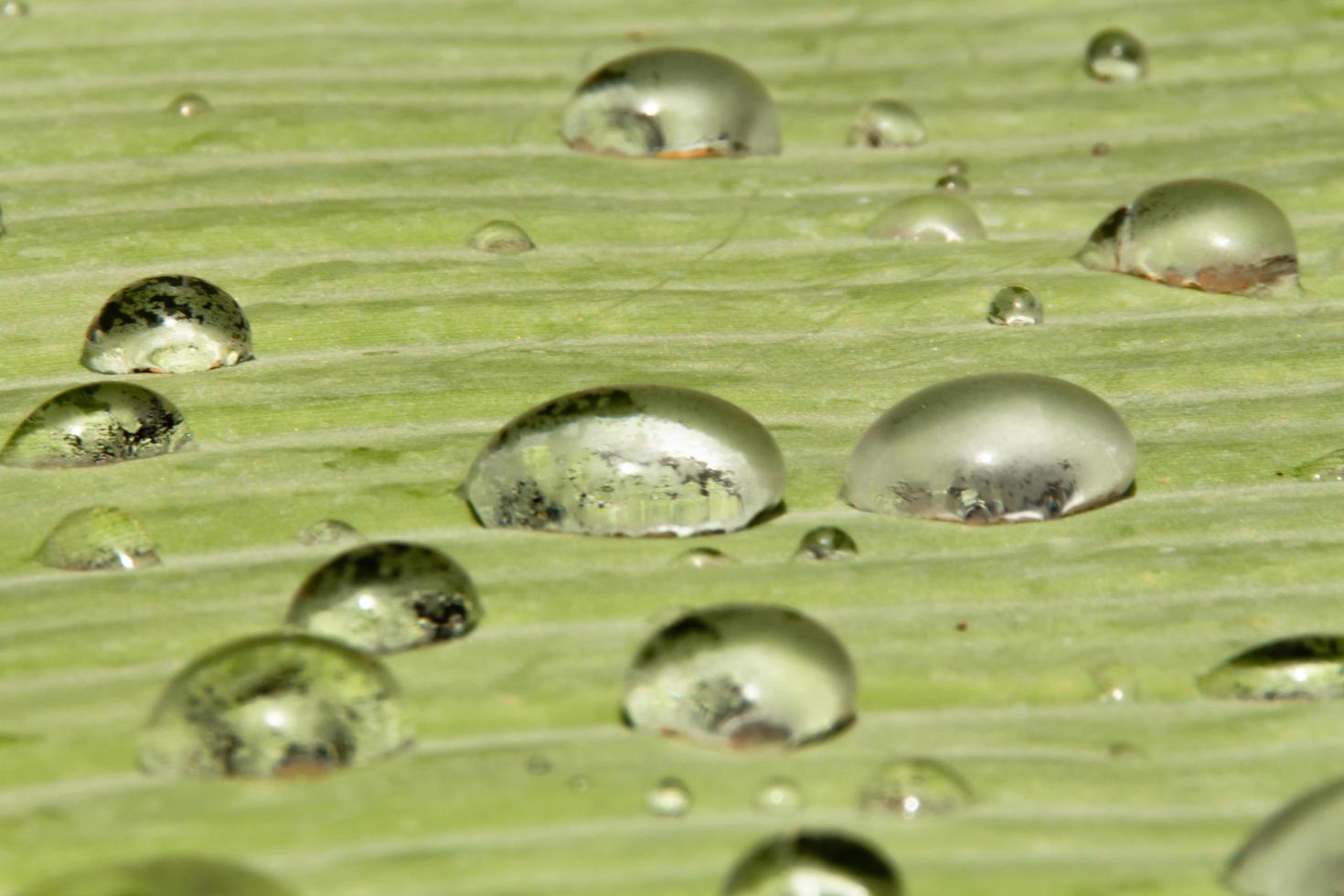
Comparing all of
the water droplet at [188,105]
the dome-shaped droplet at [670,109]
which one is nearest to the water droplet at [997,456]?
the dome-shaped droplet at [670,109]

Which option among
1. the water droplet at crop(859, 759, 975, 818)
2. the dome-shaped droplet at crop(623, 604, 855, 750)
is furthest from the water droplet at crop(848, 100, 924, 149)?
the water droplet at crop(859, 759, 975, 818)

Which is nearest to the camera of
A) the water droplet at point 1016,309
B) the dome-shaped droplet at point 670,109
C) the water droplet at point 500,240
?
the water droplet at point 1016,309

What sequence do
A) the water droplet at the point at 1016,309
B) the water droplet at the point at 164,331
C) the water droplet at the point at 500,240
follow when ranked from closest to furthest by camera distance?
the water droplet at the point at 164,331
the water droplet at the point at 1016,309
the water droplet at the point at 500,240

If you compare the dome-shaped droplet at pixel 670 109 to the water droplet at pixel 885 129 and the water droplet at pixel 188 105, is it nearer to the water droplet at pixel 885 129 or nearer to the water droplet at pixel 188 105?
the water droplet at pixel 885 129

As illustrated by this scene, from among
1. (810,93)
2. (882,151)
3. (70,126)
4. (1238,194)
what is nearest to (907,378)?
(1238,194)

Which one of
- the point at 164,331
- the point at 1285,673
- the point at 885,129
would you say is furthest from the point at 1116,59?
the point at 164,331
